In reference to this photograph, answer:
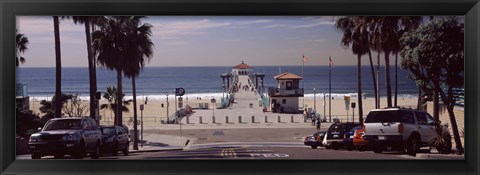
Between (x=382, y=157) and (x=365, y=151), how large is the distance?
100cm

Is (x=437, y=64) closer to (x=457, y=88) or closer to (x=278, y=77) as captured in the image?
(x=457, y=88)

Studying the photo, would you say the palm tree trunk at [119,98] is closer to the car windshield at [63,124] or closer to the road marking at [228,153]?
the car windshield at [63,124]

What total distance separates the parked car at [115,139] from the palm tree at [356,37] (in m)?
5.87

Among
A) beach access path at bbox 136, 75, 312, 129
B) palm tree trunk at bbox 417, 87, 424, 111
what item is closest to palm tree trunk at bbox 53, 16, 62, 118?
beach access path at bbox 136, 75, 312, 129

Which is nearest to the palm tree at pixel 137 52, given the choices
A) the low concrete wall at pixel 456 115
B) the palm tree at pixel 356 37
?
the palm tree at pixel 356 37

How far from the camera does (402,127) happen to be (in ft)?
67.8

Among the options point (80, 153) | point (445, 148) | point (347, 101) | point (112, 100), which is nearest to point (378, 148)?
point (347, 101)

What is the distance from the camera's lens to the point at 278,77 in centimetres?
2086

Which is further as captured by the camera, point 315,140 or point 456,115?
point 315,140

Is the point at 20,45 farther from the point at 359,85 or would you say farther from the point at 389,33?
the point at 389,33

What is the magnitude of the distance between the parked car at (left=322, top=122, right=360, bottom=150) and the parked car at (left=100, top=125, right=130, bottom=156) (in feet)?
16.4

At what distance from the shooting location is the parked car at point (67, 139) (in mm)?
19844

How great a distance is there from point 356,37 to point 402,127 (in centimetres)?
260

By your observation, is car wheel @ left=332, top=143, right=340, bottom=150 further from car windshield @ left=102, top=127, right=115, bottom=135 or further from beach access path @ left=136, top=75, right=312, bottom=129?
car windshield @ left=102, top=127, right=115, bottom=135
